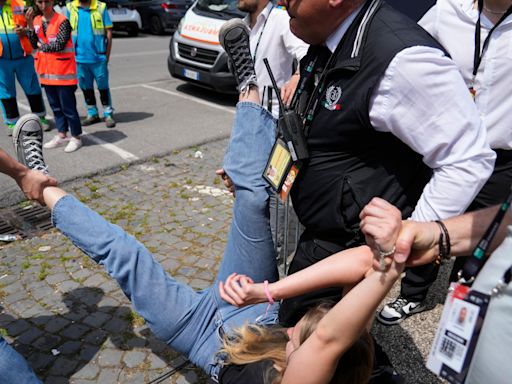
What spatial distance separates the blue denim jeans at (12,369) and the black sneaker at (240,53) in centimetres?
156

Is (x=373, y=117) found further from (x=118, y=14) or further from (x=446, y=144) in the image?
(x=118, y=14)

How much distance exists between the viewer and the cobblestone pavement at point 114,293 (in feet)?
8.28

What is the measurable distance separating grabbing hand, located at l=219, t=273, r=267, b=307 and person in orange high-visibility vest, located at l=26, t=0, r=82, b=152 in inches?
172

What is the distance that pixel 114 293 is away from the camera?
3.09 metres

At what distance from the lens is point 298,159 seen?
1.82 meters

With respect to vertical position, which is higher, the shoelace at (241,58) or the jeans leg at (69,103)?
the shoelace at (241,58)

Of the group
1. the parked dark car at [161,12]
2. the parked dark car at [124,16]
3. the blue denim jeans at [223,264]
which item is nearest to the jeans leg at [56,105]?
the blue denim jeans at [223,264]

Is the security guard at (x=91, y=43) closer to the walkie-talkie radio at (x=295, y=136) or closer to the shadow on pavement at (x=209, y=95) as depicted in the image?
the shadow on pavement at (x=209, y=95)

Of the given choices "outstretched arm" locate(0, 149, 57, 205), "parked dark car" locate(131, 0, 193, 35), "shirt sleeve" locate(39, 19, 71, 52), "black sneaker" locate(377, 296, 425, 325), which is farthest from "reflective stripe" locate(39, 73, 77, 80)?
"parked dark car" locate(131, 0, 193, 35)

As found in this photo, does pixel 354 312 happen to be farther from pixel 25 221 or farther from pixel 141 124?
pixel 141 124

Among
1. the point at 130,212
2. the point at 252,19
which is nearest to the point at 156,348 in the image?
the point at 130,212

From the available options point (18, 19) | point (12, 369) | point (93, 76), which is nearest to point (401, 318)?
point (12, 369)

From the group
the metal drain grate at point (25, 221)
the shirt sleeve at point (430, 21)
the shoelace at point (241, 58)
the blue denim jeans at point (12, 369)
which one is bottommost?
the metal drain grate at point (25, 221)

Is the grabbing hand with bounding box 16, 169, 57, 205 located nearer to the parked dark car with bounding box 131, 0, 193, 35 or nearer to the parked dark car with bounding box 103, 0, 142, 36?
the parked dark car with bounding box 103, 0, 142, 36
